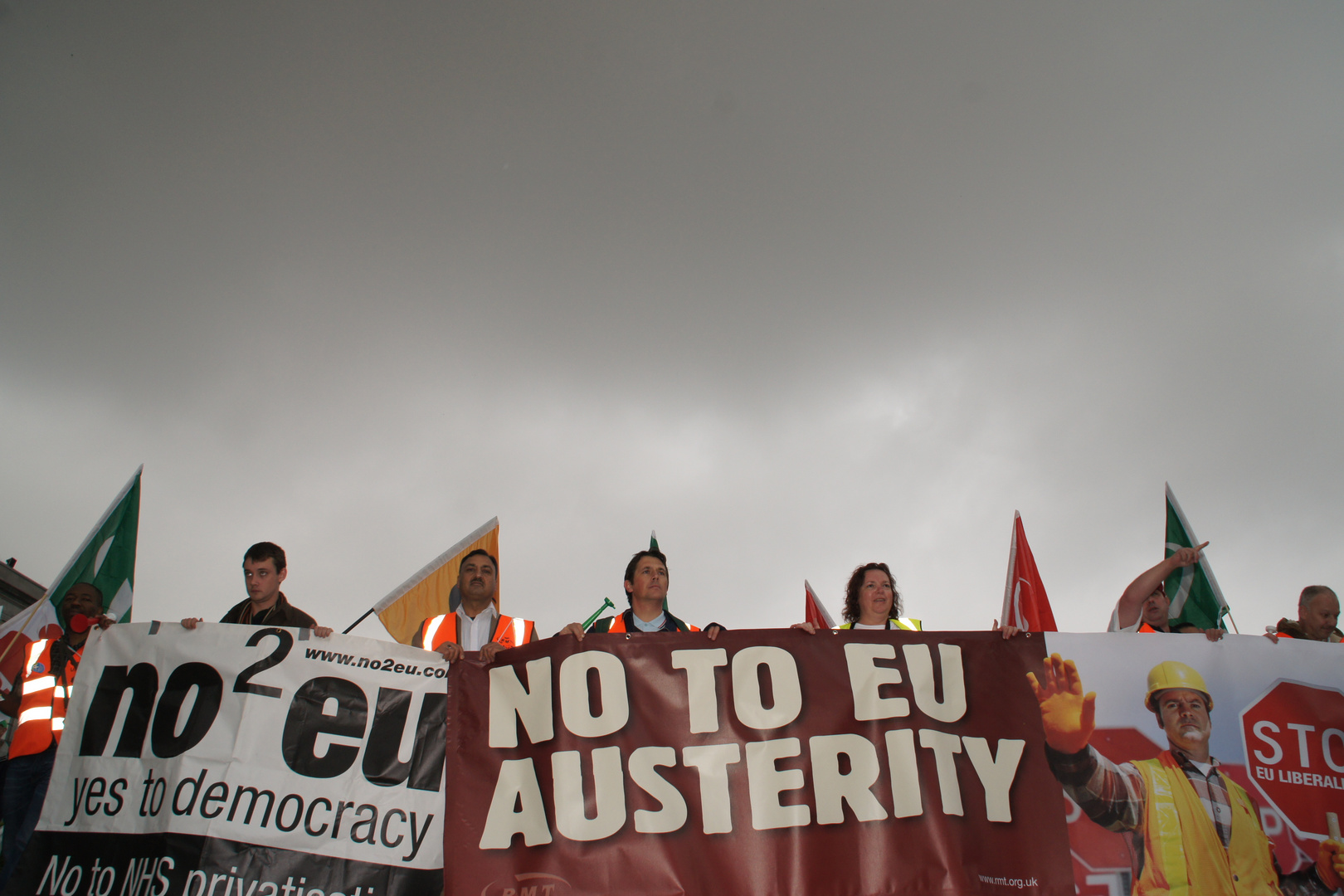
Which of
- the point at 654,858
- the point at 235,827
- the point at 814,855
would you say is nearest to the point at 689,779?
the point at 654,858

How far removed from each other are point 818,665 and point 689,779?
85cm

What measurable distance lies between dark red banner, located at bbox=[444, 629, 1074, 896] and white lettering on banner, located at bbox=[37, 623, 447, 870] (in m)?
0.24

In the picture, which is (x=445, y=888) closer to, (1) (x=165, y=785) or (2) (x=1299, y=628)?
(1) (x=165, y=785)

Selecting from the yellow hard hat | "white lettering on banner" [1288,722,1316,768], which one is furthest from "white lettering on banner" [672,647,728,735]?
"white lettering on banner" [1288,722,1316,768]

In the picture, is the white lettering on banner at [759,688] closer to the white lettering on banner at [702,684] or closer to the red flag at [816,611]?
the white lettering on banner at [702,684]

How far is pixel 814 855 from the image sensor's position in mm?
3744

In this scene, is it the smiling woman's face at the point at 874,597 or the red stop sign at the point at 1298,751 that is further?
the smiling woman's face at the point at 874,597

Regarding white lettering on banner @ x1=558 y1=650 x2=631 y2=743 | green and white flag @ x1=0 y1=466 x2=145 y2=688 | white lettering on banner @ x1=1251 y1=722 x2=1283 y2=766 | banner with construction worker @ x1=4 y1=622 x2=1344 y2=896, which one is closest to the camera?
banner with construction worker @ x1=4 y1=622 x2=1344 y2=896

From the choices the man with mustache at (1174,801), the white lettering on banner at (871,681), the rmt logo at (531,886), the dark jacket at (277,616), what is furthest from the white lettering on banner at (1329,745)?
the dark jacket at (277,616)

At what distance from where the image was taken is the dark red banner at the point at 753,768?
3.73m

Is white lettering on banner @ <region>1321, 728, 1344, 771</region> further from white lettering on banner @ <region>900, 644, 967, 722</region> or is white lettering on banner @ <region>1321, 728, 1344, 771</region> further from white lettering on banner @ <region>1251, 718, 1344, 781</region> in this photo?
white lettering on banner @ <region>900, 644, 967, 722</region>

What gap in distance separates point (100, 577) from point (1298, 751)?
25.2 feet

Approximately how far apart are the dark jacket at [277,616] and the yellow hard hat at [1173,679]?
173 inches

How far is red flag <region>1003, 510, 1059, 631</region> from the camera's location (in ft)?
22.0
